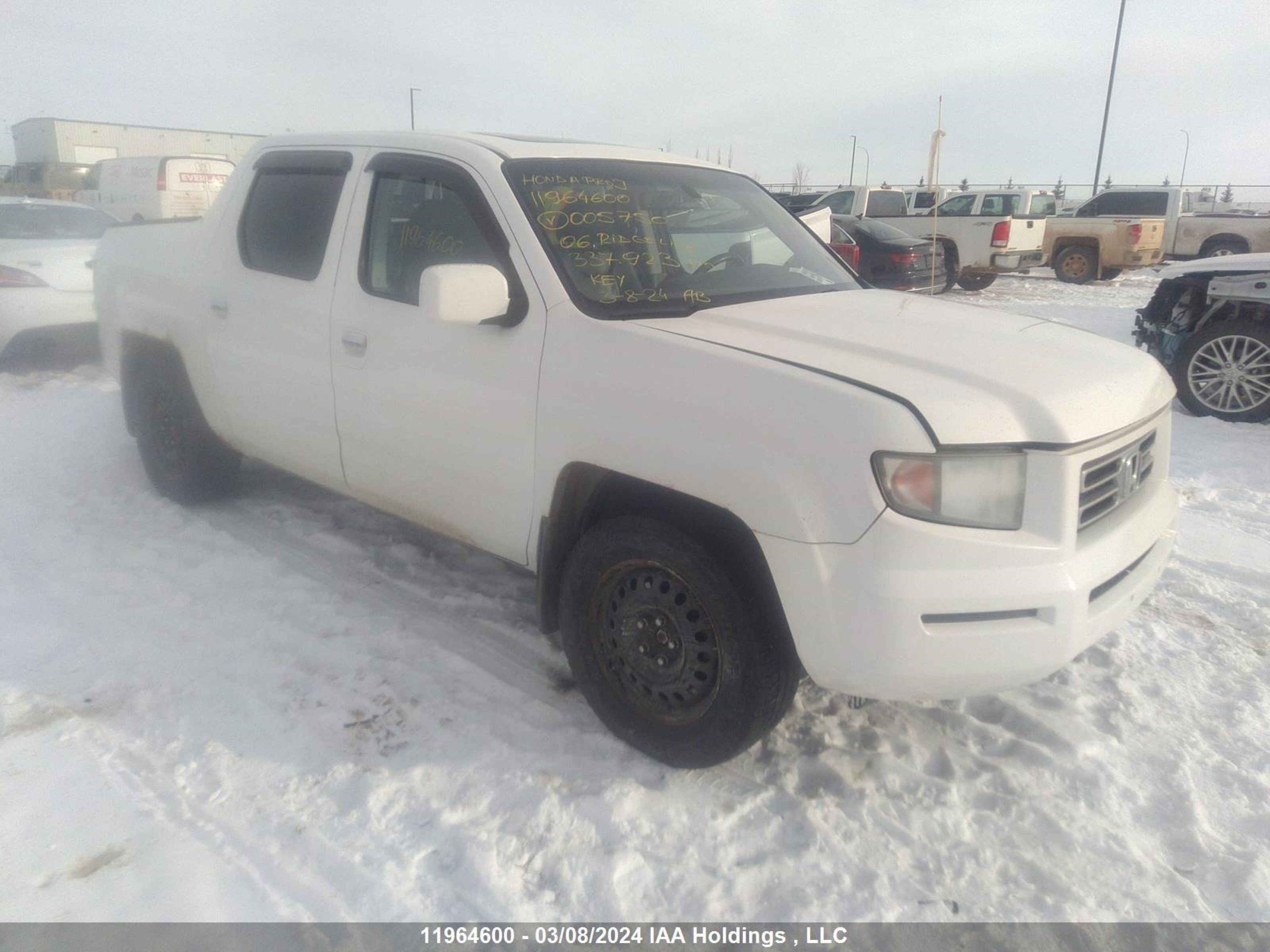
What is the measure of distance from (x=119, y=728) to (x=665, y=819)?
71.7 inches

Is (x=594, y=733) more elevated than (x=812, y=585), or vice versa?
(x=812, y=585)

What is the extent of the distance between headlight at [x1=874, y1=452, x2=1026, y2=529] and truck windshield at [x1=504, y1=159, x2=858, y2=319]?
101 centimetres

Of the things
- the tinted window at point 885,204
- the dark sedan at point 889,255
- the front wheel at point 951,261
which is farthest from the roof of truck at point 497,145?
the tinted window at point 885,204

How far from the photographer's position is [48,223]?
28.0 ft

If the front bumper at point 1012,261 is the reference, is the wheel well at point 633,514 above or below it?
below

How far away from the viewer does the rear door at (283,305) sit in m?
3.65

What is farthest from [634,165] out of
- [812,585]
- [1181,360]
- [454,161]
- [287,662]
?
[1181,360]

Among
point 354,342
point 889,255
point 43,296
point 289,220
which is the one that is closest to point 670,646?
point 354,342

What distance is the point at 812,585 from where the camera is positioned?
7.52 feet

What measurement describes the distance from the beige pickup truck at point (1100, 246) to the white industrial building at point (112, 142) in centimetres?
3166

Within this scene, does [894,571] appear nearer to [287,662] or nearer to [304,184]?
[287,662]

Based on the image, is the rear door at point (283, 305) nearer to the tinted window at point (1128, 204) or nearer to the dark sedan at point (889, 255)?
the dark sedan at point (889, 255)

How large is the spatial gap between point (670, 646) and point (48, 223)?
28.3 feet

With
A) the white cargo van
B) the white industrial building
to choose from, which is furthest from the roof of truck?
the white industrial building
